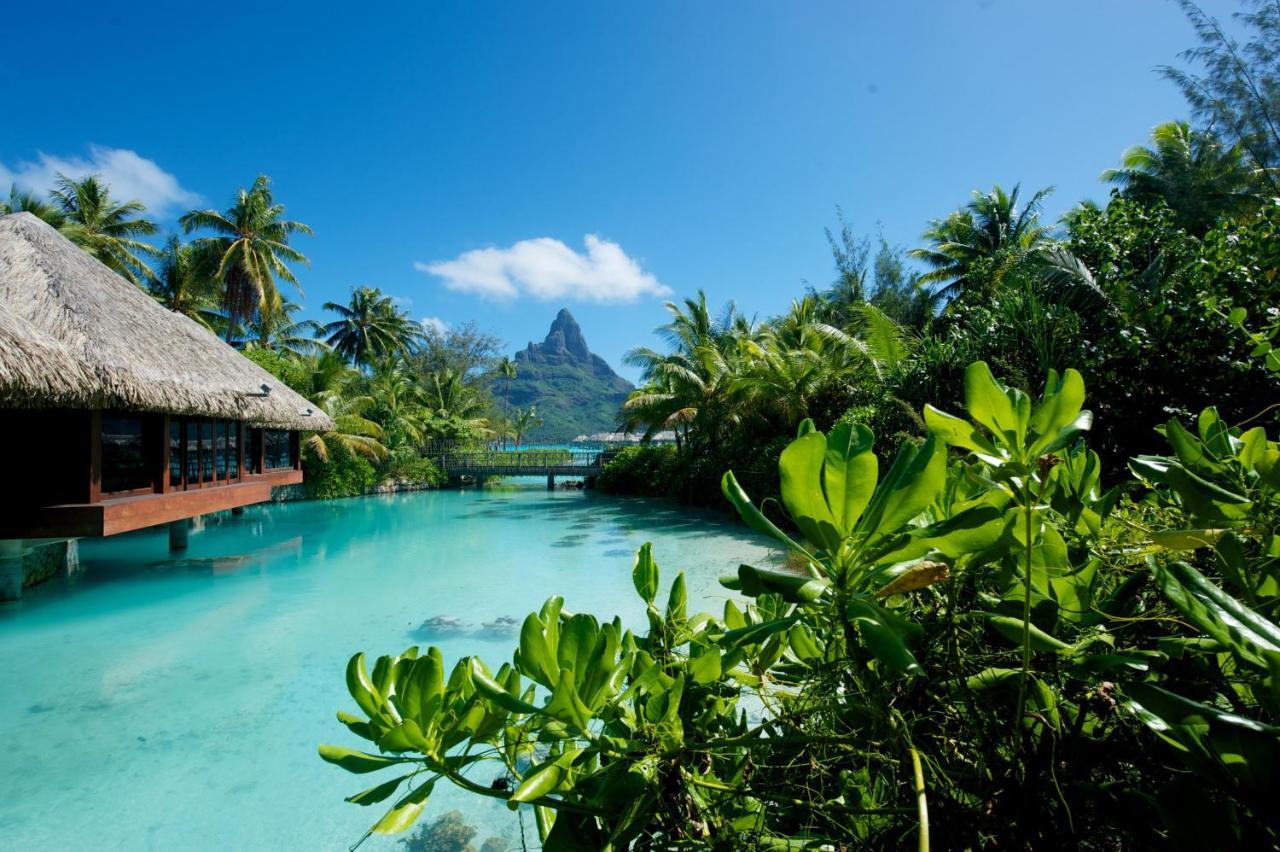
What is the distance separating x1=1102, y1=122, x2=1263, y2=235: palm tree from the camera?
10.0 m

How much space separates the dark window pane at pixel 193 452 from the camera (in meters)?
8.83

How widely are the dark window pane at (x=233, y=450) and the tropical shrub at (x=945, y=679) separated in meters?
12.0

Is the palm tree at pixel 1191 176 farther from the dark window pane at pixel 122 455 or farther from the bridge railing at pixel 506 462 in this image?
the bridge railing at pixel 506 462

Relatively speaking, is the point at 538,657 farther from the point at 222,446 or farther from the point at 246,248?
the point at 246,248

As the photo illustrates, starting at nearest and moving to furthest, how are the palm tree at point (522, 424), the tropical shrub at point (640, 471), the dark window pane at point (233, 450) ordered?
1. the dark window pane at point (233, 450)
2. the tropical shrub at point (640, 471)
3. the palm tree at point (522, 424)

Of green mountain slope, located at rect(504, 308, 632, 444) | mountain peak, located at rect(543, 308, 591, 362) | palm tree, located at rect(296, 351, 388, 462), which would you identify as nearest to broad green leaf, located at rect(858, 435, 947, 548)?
palm tree, located at rect(296, 351, 388, 462)

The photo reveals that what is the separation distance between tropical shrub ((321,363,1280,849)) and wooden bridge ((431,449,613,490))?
22.9 meters

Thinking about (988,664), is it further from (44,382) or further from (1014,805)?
(44,382)

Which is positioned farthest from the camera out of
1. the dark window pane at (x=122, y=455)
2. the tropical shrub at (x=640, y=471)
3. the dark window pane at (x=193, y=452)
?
the tropical shrub at (x=640, y=471)

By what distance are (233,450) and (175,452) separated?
2.12 m

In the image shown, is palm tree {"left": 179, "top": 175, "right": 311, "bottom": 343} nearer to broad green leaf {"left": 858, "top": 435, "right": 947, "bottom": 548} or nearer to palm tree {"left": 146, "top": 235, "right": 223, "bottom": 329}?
palm tree {"left": 146, "top": 235, "right": 223, "bottom": 329}

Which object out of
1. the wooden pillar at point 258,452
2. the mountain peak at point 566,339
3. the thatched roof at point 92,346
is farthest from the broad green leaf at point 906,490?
the mountain peak at point 566,339

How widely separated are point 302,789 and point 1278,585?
15.4 ft

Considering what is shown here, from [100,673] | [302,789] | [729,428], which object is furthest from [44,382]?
[729,428]
